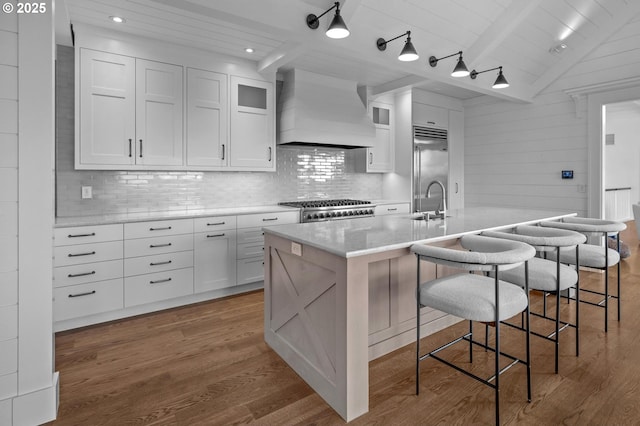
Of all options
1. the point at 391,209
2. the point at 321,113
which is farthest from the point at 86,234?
the point at 391,209

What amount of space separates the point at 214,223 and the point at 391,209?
103 inches

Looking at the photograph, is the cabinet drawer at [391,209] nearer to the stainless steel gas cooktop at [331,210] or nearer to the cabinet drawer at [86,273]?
the stainless steel gas cooktop at [331,210]

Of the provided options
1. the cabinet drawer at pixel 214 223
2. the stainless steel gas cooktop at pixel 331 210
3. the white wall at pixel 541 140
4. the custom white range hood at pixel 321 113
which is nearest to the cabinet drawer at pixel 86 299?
the cabinet drawer at pixel 214 223

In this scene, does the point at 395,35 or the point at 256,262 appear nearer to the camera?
the point at 395,35

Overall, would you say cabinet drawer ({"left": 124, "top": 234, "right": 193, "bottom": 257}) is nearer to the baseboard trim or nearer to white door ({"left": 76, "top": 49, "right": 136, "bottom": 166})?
white door ({"left": 76, "top": 49, "right": 136, "bottom": 166})

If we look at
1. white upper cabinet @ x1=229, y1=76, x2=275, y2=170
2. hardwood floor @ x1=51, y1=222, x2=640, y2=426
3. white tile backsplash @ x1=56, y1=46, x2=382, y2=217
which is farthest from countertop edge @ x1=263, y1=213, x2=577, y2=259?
white tile backsplash @ x1=56, y1=46, x2=382, y2=217

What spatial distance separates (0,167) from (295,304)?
1.72m

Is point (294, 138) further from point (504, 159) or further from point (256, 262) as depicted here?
point (504, 159)

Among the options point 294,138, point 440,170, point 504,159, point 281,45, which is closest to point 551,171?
point 504,159

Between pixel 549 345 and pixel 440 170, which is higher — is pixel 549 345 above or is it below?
below

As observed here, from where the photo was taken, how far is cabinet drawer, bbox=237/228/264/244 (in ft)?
13.0

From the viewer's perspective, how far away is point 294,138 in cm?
441

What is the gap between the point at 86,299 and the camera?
315cm

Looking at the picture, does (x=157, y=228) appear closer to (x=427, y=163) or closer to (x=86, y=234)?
(x=86, y=234)
